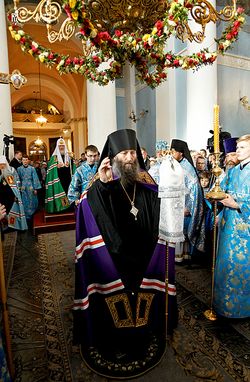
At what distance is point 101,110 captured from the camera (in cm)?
685

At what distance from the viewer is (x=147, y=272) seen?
2186 mm

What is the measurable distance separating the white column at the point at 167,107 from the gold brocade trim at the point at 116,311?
7.20 meters

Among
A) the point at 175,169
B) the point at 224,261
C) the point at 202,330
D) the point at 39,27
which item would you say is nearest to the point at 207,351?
the point at 202,330

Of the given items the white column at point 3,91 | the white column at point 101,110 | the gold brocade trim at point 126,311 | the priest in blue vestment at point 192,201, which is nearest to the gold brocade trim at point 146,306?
the gold brocade trim at point 126,311

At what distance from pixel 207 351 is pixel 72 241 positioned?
146 inches

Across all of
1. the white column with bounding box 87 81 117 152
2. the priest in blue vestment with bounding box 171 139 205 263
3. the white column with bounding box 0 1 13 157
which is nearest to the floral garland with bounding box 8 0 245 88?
the priest in blue vestment with bounding box 171 139 205 263

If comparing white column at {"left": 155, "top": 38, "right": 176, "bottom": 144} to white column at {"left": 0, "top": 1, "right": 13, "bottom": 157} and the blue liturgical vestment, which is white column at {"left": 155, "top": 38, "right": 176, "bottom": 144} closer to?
white column at {"left": 0, "top": 1, "right": 13, "bottom": 157}

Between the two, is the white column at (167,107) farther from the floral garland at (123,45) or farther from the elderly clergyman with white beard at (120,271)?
the elderly clergyman with white beard at (120,271)

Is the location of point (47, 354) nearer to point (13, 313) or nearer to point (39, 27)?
point (13, 313)

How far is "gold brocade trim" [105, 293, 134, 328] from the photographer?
2.12 metres

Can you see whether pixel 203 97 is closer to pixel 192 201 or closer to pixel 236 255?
pixel 192 201

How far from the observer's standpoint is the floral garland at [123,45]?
8.78ft

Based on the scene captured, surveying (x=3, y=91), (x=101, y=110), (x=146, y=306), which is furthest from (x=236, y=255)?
(x=3, y=91)

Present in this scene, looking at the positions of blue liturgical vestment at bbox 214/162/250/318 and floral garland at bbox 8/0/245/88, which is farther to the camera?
floral garland at bbox 8/0/245/88
